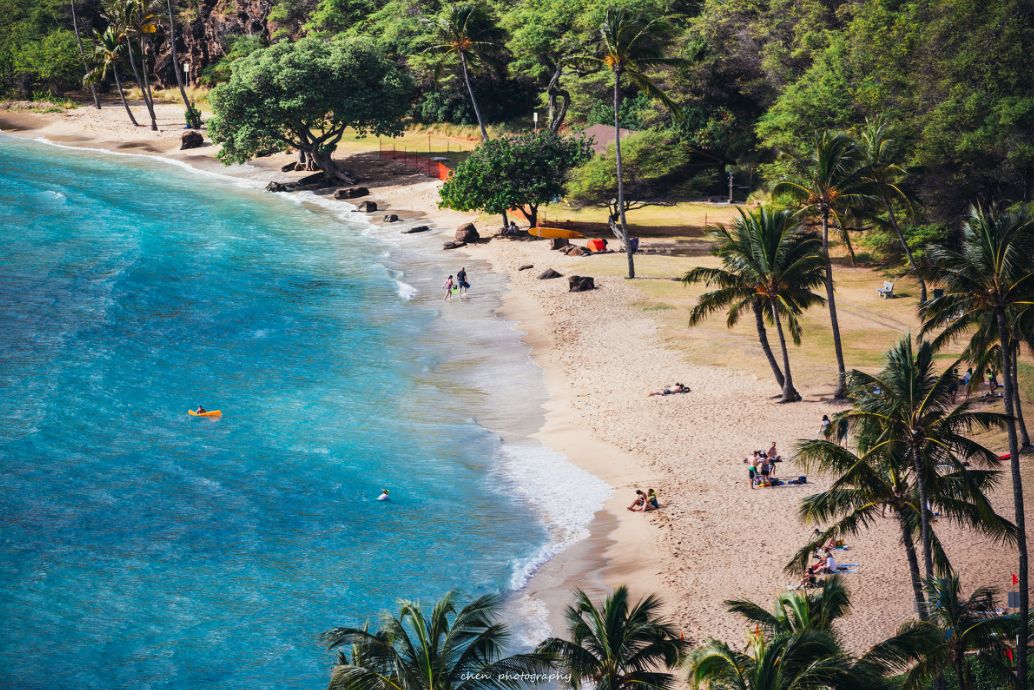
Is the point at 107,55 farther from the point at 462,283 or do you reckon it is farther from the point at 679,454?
the point at 679,454

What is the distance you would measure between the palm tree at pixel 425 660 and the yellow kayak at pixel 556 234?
56998 mm

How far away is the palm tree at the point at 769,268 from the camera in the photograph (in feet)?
144

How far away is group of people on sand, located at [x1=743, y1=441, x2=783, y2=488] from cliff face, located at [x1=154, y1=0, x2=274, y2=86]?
381 ft

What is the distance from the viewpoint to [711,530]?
123 feet

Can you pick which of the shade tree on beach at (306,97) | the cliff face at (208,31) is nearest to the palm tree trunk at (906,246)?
the shade tree on beach at (306,97)

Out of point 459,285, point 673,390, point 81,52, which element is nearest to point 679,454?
point 673,390

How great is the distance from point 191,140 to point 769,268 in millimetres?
91291

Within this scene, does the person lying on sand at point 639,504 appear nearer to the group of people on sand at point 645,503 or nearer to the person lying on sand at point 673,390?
the group of people on sand at point 645,503

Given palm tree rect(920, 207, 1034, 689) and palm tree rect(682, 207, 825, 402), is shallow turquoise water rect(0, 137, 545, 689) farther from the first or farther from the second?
palm tree rect(920, 207, 1034, 689)

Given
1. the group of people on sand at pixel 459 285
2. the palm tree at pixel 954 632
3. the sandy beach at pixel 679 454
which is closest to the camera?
the palm tree at pixel 954 632

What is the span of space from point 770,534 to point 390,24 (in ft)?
296

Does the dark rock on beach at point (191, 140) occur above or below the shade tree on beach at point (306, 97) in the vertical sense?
below

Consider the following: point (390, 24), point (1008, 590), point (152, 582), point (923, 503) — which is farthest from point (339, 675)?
point (390, 24)

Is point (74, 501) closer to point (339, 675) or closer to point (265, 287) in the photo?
point (339, 675)
